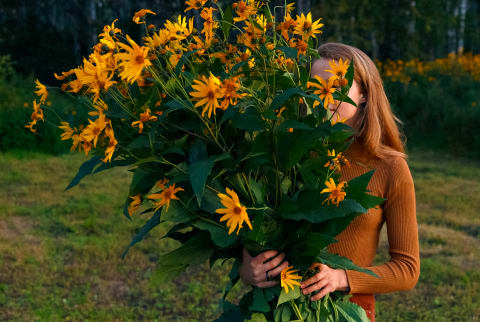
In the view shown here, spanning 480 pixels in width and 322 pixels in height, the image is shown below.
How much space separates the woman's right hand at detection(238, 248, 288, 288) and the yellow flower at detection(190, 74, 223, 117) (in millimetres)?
482

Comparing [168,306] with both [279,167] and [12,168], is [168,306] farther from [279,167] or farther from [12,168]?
[12,168]

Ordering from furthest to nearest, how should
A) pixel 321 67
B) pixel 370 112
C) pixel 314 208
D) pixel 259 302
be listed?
pixel 370 112 < pixel 321 67 < pixel 259 302 < pixel 314 208

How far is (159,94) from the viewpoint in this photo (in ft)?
4.21

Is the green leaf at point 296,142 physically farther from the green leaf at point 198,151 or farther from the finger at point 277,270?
the finger at point 277,270

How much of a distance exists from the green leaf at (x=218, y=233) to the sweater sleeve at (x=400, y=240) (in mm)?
667

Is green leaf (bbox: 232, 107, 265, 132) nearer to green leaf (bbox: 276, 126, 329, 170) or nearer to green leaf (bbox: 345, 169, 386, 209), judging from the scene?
green leaf (bbox: 276, 126, 329, 170)

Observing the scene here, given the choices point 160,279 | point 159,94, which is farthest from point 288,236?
point 159,94

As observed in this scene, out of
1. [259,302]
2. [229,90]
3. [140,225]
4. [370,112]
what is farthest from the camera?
[140,225]

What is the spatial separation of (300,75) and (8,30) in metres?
15.7

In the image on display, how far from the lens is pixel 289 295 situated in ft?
4.58

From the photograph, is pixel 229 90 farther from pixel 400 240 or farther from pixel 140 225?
pixel 140 225

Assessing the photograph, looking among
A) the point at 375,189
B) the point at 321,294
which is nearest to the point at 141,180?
the point at 321,294

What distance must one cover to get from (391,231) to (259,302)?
2.05 ft

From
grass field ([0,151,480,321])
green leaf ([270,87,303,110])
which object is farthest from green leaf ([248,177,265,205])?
grass field ([0,151,480,321])
